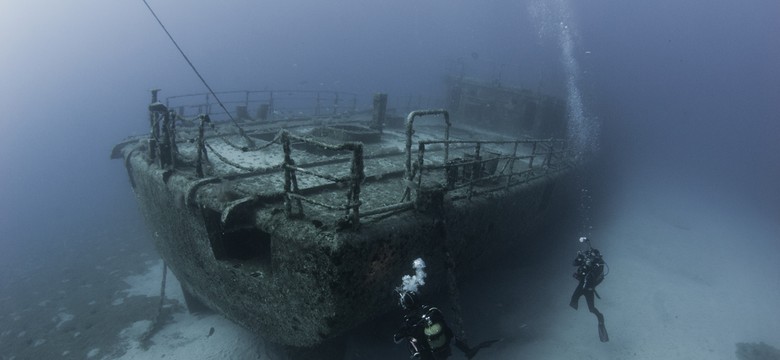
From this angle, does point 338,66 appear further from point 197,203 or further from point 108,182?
point 197,203

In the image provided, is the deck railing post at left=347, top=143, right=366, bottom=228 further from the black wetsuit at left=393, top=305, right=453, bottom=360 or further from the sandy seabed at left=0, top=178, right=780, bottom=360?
the sandy seabed at left=0, top=178, right=780, bottom=360

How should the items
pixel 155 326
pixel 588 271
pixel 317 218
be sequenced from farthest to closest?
pixel 155 326
pixel 588 271
pixel 317 218

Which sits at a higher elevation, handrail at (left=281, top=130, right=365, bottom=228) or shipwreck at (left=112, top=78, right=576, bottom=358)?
handrail at (left=281, top=130, right=365, bottom=228)

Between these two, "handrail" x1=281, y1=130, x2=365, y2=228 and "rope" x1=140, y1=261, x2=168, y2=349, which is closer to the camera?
"handrail" x1=281, y1=130, x2=365, y2=228

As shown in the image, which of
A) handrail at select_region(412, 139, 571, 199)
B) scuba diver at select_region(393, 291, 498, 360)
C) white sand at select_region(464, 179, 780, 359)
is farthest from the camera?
white sand at select_region(464, 179, 780, 359)

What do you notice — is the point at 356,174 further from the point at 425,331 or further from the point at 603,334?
the point at 603,334

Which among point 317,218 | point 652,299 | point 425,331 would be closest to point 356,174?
point 317,218

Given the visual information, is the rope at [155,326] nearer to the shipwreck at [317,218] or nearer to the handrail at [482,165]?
the shipwreck at [317,218]

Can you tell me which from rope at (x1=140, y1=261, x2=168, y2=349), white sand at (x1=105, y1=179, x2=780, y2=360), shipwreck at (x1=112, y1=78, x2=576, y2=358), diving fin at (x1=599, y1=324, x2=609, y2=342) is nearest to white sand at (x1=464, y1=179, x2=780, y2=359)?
white sand at (x1=105, y1=179, x2=780, y2=360)

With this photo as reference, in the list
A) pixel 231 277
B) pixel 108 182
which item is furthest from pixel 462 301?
pixel 108 182

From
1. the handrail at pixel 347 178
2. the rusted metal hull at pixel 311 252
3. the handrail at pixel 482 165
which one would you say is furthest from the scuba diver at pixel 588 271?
the handrail at pixel 347 178

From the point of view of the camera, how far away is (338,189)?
24.1 feet

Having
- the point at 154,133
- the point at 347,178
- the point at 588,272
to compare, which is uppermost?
the point at 347,178

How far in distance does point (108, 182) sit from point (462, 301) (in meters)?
61.3
